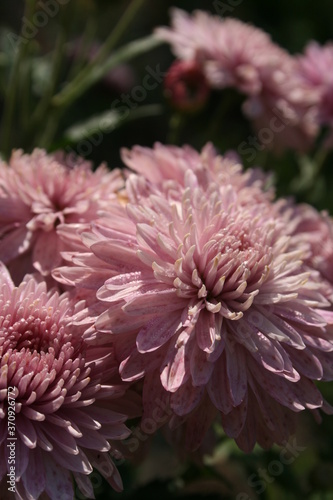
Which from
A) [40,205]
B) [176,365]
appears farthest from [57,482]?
[40,205]

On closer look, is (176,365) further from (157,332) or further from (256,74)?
(256,74)

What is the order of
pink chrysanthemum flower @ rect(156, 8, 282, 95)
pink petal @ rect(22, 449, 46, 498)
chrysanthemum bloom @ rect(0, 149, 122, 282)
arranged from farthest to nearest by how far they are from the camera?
pink chrysanthemum flower @ rect(156, 8, 282, 95) → chrysanthemum bloom @ rect(0, 149, 122, 282) → pink petal @ rect(22, 449, 46, 498)

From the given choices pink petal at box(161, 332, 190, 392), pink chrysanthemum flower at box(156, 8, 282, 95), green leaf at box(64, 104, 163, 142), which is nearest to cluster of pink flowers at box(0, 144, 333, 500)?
pink petal at box(161, 332, 190, 392)

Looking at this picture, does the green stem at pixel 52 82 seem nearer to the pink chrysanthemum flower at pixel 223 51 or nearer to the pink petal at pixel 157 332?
the pink chrysanthemum flower at pixel 223 51

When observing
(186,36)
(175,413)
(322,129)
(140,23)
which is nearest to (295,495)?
(175,413)

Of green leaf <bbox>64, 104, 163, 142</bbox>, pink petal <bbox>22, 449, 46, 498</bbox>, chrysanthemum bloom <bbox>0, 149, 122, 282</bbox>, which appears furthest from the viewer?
green leaf <bbox>64, 104, 163, 142</bbox>

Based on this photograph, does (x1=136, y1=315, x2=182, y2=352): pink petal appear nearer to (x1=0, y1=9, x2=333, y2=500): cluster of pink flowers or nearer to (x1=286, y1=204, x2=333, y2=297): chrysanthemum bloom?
(x1=0, y1=9, x2=333, y2=500): cluster of pink flowers

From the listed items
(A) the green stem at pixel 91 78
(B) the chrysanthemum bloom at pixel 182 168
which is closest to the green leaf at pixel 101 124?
(A) the green stem at pixel 91 78

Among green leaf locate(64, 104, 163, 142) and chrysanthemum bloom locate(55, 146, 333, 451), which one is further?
green leaf locate(64, 104, 163, 142)
